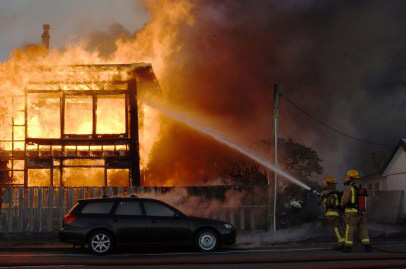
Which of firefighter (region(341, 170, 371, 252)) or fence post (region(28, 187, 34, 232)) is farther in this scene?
fence post (region(28, 187, 34, 232))

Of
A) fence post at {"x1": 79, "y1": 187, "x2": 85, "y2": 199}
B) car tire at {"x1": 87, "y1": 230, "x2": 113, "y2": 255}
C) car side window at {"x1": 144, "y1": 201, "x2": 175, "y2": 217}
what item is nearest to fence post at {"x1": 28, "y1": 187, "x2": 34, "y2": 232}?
fence post at {"x1": 79, "y1": 187, "x2": 85, "y2": 199}

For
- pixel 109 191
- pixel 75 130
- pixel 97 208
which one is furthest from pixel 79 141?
pixel 97 208

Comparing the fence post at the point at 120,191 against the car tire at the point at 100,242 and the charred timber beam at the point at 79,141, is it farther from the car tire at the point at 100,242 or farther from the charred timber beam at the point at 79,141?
the charred timber beam at the point at 79,141

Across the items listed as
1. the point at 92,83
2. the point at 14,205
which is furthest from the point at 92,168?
the point at 14,205

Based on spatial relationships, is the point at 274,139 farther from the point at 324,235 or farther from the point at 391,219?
the point at 391,219

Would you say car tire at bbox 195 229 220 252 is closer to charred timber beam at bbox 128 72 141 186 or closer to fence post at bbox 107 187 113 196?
fence post at bbox 107 187 113 196

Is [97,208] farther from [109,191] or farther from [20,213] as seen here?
[20,213]

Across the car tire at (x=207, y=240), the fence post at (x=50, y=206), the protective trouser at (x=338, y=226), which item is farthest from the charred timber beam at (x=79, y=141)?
the protective trouser at (x=338, y=226)

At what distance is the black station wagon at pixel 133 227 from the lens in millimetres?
11297

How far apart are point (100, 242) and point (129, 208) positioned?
104 centimetres

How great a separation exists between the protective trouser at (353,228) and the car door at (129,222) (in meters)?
4.53

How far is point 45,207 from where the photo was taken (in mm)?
15203

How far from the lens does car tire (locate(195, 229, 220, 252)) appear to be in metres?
11.5

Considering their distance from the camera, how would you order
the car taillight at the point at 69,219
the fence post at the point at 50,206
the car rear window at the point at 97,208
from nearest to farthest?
the car taillight at the point at 69,219, the car rear window at the point at 97,208, the fence post at the point at 50,206
